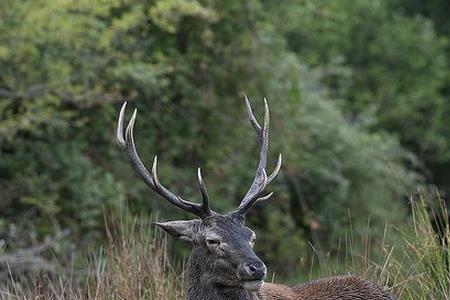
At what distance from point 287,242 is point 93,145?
3395mm

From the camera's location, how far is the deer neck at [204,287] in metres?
7.12

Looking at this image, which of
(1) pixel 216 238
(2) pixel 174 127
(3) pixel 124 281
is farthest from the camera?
(2) pixel 174 127

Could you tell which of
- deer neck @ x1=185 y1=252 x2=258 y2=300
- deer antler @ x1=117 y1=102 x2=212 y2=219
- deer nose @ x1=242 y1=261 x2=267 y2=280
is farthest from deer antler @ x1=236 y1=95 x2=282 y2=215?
deer nose @ x1=242 y1=261 x2=267 y2=280

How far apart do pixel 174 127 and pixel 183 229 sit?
992 cm

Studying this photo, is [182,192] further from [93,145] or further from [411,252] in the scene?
[411,252]

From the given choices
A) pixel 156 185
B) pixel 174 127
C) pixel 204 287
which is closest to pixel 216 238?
pixel 204 287

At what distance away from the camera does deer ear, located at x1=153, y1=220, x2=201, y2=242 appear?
7258mm

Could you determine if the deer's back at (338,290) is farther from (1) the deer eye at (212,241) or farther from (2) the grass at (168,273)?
(1) the deer eye at (212,241)

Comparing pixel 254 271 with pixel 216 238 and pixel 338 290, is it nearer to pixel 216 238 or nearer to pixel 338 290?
pixel 216 238

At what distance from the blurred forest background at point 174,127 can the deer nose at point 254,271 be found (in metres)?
4.69

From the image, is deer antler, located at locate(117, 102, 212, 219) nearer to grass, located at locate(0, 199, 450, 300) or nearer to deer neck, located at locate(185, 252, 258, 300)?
deer neck, located at locate(185, 252, 258, 300)

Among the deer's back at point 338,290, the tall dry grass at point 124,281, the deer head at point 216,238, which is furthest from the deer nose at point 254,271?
the tall dry grass at point 124,281

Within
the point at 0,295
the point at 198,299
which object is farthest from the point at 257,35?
the point at 198,299

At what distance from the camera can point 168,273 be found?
831cm
